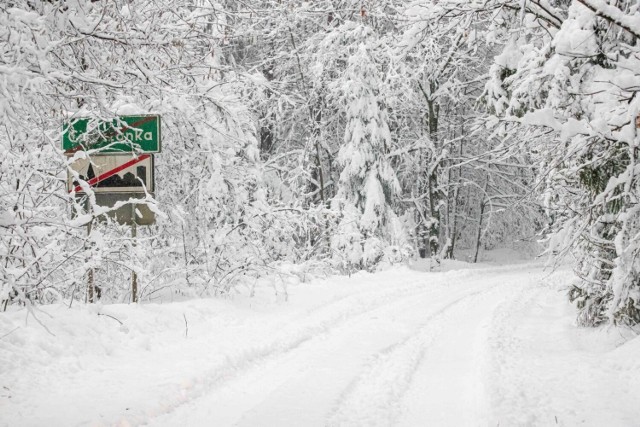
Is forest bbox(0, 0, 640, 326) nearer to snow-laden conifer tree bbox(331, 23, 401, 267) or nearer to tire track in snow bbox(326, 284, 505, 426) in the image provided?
snow-laden conifer tree bbox(331, 23, 401, 267)

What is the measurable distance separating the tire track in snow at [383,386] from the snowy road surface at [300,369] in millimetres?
20

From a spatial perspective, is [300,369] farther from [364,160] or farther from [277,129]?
[277,129]

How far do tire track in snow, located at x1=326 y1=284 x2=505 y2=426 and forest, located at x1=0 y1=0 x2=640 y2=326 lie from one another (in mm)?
2202

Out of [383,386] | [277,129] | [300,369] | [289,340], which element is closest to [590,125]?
[383,386]

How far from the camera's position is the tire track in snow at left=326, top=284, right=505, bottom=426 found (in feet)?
15.0

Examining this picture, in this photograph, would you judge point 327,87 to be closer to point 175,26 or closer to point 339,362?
point 175,26

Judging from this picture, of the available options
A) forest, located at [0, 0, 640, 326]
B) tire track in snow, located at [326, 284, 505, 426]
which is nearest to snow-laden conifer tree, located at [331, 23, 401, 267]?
forest, located at [0, 0, 640, 326]

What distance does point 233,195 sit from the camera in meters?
11.1

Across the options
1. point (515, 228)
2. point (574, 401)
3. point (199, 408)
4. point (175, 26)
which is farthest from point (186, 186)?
point (515, 228)

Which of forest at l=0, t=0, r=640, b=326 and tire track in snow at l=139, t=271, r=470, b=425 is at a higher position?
forest at l=0, t=0, r=640, b=326

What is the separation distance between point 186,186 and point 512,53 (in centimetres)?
629

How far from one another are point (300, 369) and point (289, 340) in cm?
118

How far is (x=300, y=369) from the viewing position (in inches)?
230

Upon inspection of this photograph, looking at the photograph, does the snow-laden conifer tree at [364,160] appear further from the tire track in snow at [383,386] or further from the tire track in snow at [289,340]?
the tire track in snow at [383,386]
